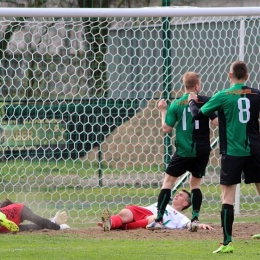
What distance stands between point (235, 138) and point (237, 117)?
0.19m

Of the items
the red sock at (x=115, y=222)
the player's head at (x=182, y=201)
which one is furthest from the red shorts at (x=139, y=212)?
the player's head at (x=182, y=201)

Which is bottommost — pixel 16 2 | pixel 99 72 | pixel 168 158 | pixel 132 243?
pixel 132 243

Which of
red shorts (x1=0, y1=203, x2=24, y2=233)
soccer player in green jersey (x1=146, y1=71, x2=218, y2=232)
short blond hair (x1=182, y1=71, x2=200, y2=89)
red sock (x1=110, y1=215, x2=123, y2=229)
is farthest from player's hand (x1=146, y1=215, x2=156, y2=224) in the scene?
short blond hair (x1=182, y1=71, x2=200, y2=89)

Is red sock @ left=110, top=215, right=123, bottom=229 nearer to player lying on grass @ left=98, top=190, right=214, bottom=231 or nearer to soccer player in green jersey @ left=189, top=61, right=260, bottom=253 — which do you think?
player lying on grass @ left=98, top=190, right=214, bottom=231

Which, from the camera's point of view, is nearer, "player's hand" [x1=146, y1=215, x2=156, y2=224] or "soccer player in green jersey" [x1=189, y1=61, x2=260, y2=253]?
Answer: "soccer player in green jersey" [x1=189, y1=61, x2=260, y2=253]

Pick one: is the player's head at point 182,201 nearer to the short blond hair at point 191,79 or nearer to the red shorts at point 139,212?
the red shorts at point 139,212

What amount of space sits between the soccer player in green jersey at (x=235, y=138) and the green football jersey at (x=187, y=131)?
1693 millimetres

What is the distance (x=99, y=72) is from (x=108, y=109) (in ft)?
2.20

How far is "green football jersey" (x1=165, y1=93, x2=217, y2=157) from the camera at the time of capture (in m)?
9.20

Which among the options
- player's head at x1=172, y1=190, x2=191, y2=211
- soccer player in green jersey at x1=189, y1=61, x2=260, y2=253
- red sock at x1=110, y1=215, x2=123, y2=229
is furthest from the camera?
player's head at x1=172, y1=190, x2=191, y2=211

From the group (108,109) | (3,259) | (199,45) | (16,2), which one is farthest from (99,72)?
(3,259)

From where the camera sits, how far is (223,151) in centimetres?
746

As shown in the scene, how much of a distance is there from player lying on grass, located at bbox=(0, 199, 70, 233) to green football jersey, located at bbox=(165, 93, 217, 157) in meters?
1.61

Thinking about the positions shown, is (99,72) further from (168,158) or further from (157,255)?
(157,255)
